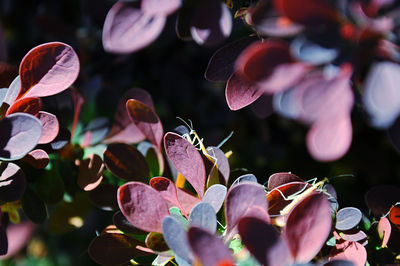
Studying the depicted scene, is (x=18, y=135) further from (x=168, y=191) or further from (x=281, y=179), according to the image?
(x=281, y=179)

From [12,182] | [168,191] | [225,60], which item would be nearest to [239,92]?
[225,60]

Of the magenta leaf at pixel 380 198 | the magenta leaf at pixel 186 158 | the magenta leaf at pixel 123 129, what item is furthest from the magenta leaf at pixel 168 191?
the magenta leaf at pixel 380 198

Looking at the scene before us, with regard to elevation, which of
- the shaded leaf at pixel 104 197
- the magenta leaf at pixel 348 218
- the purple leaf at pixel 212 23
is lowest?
the shaded leaf at pixel 104 197

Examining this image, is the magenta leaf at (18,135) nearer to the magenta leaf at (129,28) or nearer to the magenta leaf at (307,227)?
the magenta leaf at (129,28)

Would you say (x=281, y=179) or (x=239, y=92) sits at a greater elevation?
(x=239, y=92)

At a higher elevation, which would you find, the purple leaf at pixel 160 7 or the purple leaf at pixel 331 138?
the purple leaf at pixel 160 7

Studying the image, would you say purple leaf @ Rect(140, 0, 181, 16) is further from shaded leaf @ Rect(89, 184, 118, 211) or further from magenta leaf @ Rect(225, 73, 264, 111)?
shaded leaf @ Rect(89, 184, 118, 211)

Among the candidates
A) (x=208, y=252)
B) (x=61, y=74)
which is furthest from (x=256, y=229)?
(x=61, y=74)
